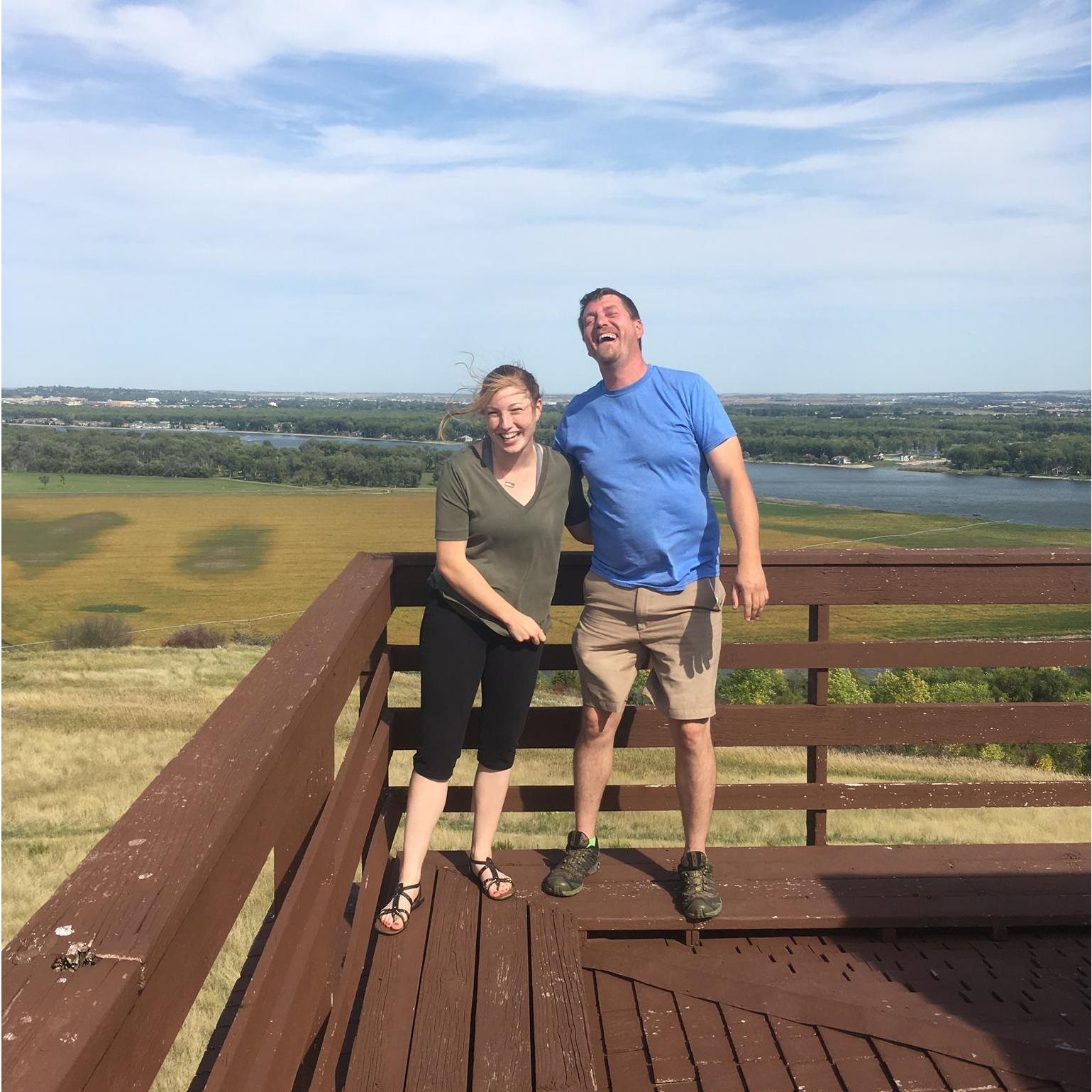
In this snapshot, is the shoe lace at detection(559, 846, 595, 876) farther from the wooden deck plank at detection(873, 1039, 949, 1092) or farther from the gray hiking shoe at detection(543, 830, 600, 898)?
the wooden deck plank at detection(873, 1039, 949, 1092)

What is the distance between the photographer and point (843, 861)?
2906mm

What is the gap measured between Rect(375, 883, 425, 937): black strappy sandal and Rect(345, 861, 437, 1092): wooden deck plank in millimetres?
14

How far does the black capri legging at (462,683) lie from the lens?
8.11 ft

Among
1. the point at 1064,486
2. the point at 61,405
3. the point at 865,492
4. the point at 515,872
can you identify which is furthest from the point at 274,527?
the point at 61,405

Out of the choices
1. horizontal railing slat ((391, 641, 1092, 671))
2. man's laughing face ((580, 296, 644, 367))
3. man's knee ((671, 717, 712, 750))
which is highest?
man's laughing face ((580, 296, 644, 367))

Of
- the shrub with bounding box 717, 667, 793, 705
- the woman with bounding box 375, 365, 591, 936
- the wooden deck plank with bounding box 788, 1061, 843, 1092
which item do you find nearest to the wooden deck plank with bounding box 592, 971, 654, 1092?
the wooden deck plank with bounding box 788, 1061, 843, 1092

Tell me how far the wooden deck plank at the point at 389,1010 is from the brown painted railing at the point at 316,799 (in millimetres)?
57

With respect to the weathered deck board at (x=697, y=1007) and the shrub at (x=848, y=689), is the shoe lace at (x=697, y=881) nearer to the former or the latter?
the weathered deck board at (x=697, y=1007)

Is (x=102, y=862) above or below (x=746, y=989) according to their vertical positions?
above

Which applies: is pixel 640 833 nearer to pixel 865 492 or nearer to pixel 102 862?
pixel 102 862

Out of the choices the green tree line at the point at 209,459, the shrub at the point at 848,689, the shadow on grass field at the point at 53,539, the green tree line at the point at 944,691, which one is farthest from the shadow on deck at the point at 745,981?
the green tree line at the point at 209,459

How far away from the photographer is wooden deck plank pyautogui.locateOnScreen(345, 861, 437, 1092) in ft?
6.26

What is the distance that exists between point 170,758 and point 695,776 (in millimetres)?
8472

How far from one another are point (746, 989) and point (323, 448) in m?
116
